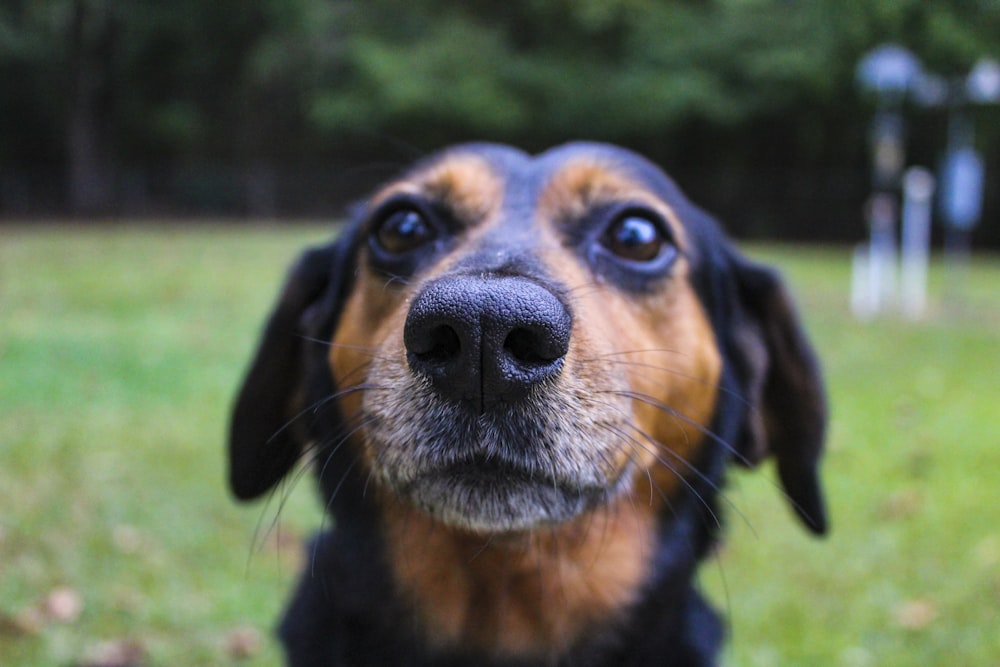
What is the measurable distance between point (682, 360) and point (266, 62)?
99.2ft

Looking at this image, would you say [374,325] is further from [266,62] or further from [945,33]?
[266,62]

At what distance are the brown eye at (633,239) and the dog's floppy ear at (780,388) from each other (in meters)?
0.51

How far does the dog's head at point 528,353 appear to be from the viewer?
6.52 ft

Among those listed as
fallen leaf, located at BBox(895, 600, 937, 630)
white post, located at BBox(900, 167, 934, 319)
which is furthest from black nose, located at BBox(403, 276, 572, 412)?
white post, located at BBox(900, 167, 934, 319)

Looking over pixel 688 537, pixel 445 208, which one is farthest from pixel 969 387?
pixel 445 208

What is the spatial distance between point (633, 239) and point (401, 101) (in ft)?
87.4

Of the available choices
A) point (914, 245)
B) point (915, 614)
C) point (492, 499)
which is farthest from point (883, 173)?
point (492, 499)

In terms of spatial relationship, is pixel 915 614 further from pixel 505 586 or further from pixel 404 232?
pixel 404 232

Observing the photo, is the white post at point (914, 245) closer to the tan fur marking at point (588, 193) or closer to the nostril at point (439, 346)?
the tan fur marking at point (588, 193)

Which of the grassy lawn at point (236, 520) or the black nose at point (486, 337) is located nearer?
the black nose at point (486, 337)

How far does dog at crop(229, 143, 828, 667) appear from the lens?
206 cm

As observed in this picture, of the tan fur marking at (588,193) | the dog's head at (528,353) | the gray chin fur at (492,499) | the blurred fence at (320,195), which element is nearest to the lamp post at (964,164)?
the blurred fence at (320,195)

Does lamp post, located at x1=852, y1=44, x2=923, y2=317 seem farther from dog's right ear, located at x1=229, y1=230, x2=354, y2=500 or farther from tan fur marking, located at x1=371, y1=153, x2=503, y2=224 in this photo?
dog's right ear, located at x1=229, y1=230, x2=354, y2=500

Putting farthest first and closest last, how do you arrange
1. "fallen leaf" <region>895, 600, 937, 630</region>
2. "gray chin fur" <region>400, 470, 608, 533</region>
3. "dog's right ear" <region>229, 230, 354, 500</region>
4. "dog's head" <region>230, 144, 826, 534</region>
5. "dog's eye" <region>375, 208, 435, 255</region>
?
1. "fallen leaf" <region>895, 600, 937, 630</region>
2. "dog's right ear" <region>229, 230, 354, 500</region>
3. "dog's eye" <region>375, 208, 435, 255</region>
4. "gray chin fur" <region>400, 470, 608, 533</region>
5. "dog's head" <region>230, 144, 826, 534</region>
